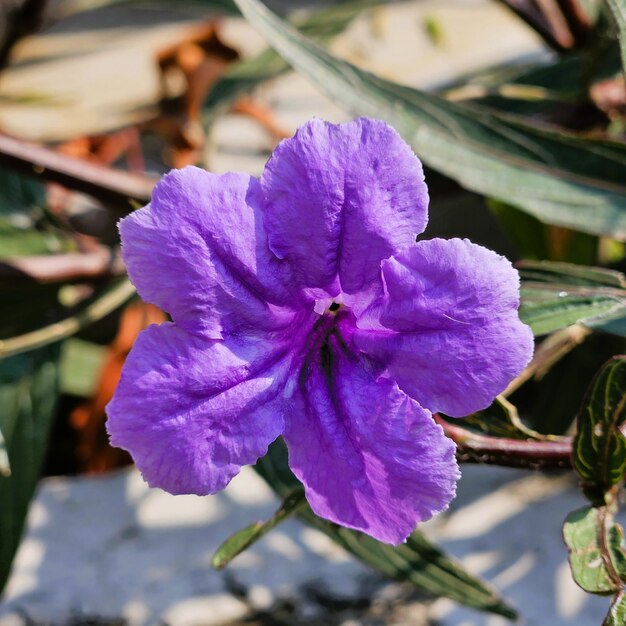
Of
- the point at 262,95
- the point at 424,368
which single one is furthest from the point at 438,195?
the point at 262,95

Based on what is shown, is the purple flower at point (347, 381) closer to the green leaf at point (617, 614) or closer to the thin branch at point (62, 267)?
the green leaf at point (617, 614)

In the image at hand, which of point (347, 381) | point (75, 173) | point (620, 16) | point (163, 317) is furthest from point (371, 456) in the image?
point (163, 317)

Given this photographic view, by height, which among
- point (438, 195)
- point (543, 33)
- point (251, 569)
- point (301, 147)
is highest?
point (301, 147)

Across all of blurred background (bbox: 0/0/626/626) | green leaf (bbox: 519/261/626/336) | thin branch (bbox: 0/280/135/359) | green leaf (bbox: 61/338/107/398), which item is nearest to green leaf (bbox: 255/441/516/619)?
blurred background (bbox: 0/0/626/626)

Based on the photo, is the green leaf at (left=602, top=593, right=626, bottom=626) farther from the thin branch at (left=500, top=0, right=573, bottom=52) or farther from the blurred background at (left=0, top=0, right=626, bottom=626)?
the thin branch at (left=500, top=0, right=573, bottom=52)

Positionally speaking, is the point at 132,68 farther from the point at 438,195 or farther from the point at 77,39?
the point at 438,195

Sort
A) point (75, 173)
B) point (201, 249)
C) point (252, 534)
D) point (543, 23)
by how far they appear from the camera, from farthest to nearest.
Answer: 1. point (543, 23)
2. point (75, 173)
3. point (252, 534)
4. point (201, 249)

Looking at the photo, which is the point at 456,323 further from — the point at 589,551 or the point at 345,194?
the point at 589,551
